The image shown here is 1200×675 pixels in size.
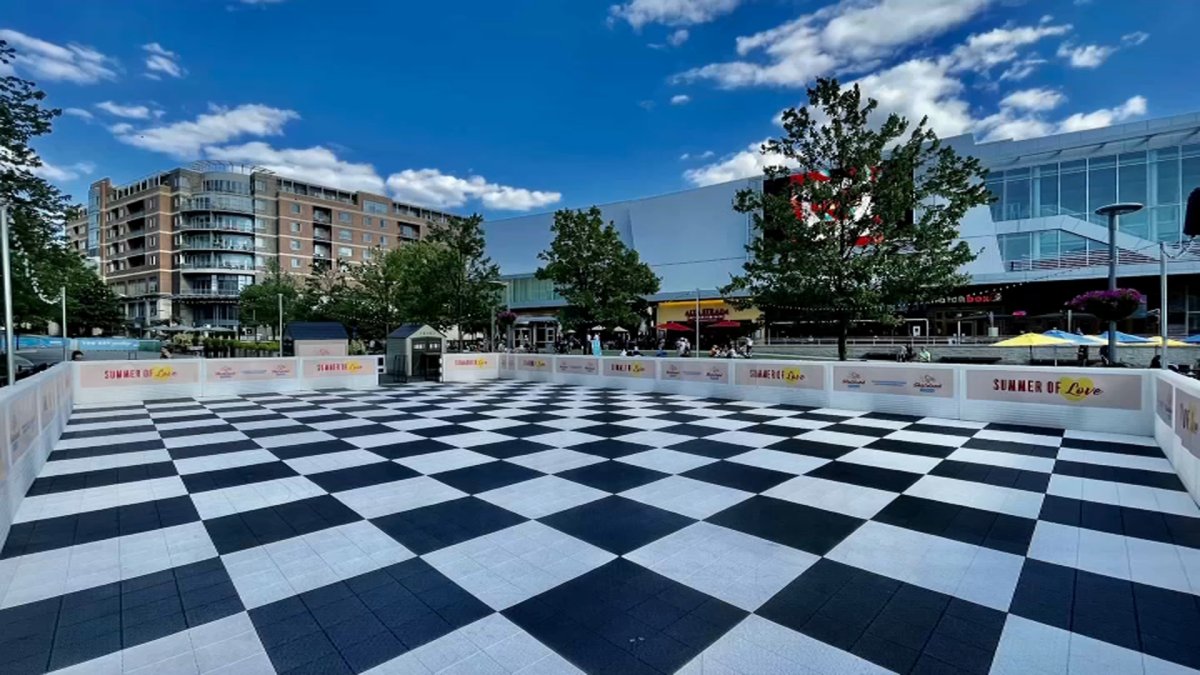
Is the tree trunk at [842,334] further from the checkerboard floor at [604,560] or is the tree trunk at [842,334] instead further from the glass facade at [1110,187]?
the glass facade at [1110,187]

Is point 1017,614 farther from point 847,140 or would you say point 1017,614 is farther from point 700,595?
point 847,140

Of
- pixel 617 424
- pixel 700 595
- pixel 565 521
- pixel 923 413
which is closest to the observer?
pixel 700 595

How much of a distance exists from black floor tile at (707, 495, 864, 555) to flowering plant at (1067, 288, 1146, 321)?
9.64 m

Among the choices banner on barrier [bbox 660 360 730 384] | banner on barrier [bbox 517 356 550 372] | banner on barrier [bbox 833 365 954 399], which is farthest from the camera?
banner on barrier [bbox 517 356 550 372]

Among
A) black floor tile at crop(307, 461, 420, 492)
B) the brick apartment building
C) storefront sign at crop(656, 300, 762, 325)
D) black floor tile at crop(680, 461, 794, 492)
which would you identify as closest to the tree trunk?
black floor tile at crop(680, 461, 794, 492)

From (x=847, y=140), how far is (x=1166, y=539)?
10303mm

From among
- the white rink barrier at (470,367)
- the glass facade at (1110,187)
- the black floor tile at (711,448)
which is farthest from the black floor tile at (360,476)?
the glass facade at (1110,187)

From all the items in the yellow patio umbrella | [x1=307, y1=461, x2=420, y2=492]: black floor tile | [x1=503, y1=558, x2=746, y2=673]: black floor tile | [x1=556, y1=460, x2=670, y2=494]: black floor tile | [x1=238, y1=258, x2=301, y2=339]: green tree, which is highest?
[x1=238, y1=258, x2=301, y2=339]: green tree

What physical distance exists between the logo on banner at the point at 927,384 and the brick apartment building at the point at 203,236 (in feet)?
190

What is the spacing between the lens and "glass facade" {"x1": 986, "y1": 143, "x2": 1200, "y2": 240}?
1061 inches

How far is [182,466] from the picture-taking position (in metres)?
5.88

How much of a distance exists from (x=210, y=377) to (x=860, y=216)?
16105 mm

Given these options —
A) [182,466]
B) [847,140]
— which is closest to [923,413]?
[847,140]

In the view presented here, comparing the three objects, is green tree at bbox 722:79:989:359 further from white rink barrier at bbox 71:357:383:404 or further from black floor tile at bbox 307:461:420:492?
white rink barrier at bbox 71:357:383:404
